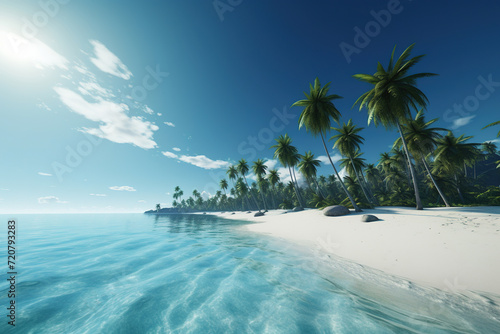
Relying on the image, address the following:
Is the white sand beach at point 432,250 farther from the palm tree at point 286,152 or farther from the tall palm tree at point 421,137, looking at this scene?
the palm tree at point 286,152

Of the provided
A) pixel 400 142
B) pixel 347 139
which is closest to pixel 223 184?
pixel 347 139

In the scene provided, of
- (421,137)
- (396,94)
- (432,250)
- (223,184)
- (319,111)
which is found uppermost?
(223,184)

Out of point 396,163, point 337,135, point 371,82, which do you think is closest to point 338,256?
point 371,82

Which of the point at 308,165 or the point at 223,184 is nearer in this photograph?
the point at 308,165

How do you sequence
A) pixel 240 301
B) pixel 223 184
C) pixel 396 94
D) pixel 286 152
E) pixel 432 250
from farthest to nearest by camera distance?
1. pixel 223 184
2. pixel 286 152
3. pixel 396 94
4. pixel 432 250
5. pixel 240 301

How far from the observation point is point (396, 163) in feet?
92.9

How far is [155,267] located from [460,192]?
34588 millimetres

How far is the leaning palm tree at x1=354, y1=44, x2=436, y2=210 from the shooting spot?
1370 centimetres

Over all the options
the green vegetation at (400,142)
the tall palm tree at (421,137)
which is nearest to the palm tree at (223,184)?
the green vegetation at (400,142)

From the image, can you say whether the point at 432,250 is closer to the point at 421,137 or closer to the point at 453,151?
the point at 421,137

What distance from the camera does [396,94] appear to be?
13.4 metres

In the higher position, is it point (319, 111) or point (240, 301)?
point (319, 111)

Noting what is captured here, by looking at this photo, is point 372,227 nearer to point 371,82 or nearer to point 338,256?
point 338,256

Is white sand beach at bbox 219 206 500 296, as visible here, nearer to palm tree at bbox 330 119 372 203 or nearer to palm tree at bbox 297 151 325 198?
palm tree at bbox 330 119 372 203
